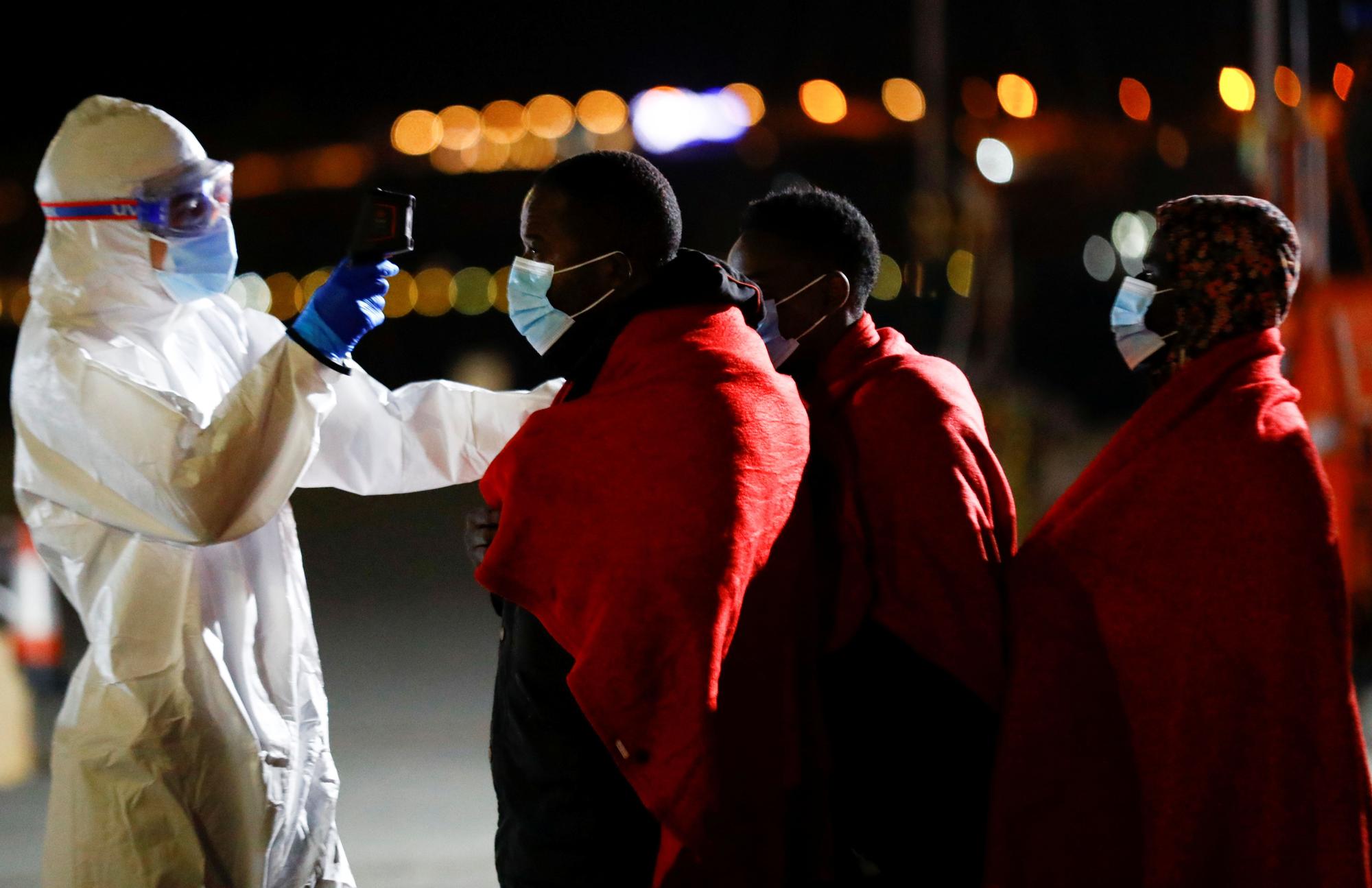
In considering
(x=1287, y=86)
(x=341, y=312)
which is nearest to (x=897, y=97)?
(x=1287, y=86)

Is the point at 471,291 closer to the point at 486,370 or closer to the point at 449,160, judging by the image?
the point at 449,160

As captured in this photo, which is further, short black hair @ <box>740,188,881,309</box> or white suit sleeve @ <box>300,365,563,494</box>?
white suit sleeve @ <box>300,365,563,494</box>

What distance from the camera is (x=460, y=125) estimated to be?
1607 inches

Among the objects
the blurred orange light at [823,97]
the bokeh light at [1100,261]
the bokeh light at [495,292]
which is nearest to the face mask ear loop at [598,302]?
the blurred orange light at [823,97]

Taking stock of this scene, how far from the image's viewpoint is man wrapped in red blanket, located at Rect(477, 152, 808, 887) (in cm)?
227

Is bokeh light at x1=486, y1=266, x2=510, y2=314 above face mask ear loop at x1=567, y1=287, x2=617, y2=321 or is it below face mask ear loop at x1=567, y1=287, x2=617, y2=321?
below

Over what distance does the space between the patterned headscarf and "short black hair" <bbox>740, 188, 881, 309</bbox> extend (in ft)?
2.09

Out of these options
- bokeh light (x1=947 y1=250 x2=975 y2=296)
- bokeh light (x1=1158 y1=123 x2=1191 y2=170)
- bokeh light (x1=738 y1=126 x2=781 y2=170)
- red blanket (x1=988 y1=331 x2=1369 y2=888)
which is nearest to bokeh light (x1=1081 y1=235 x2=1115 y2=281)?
bokeh light (x1=1158 y1=123 x2=1191 y2=170)

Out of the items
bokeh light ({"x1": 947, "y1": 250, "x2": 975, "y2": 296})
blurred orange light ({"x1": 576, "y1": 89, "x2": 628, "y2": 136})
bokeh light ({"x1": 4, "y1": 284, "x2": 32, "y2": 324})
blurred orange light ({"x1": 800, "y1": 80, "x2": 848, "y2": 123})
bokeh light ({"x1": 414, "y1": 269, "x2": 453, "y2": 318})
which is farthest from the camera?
bokeh light ({"x1": 414, "y1": 269, "x2": 453, "y2": 318})

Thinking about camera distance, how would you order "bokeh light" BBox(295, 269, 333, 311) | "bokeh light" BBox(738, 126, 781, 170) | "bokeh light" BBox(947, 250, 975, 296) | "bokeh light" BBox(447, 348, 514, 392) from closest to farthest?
"bokeh light" BBox(947, 250, 975, 296) → "bokeh light" BBox(447, 348, 514, 392) → "bokeh light" BBox(738, 126, 781, 170) → "bokeh light" BBox(295, 269, 333, 311)

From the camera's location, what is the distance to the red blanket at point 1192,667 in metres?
2.44

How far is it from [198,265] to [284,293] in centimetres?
5374

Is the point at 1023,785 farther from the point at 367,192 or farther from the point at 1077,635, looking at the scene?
the point at 367,192

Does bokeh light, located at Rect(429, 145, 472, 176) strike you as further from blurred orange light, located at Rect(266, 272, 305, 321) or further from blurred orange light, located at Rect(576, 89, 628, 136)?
blurred orange light, located at Rect(266, 272, 305, 321)
